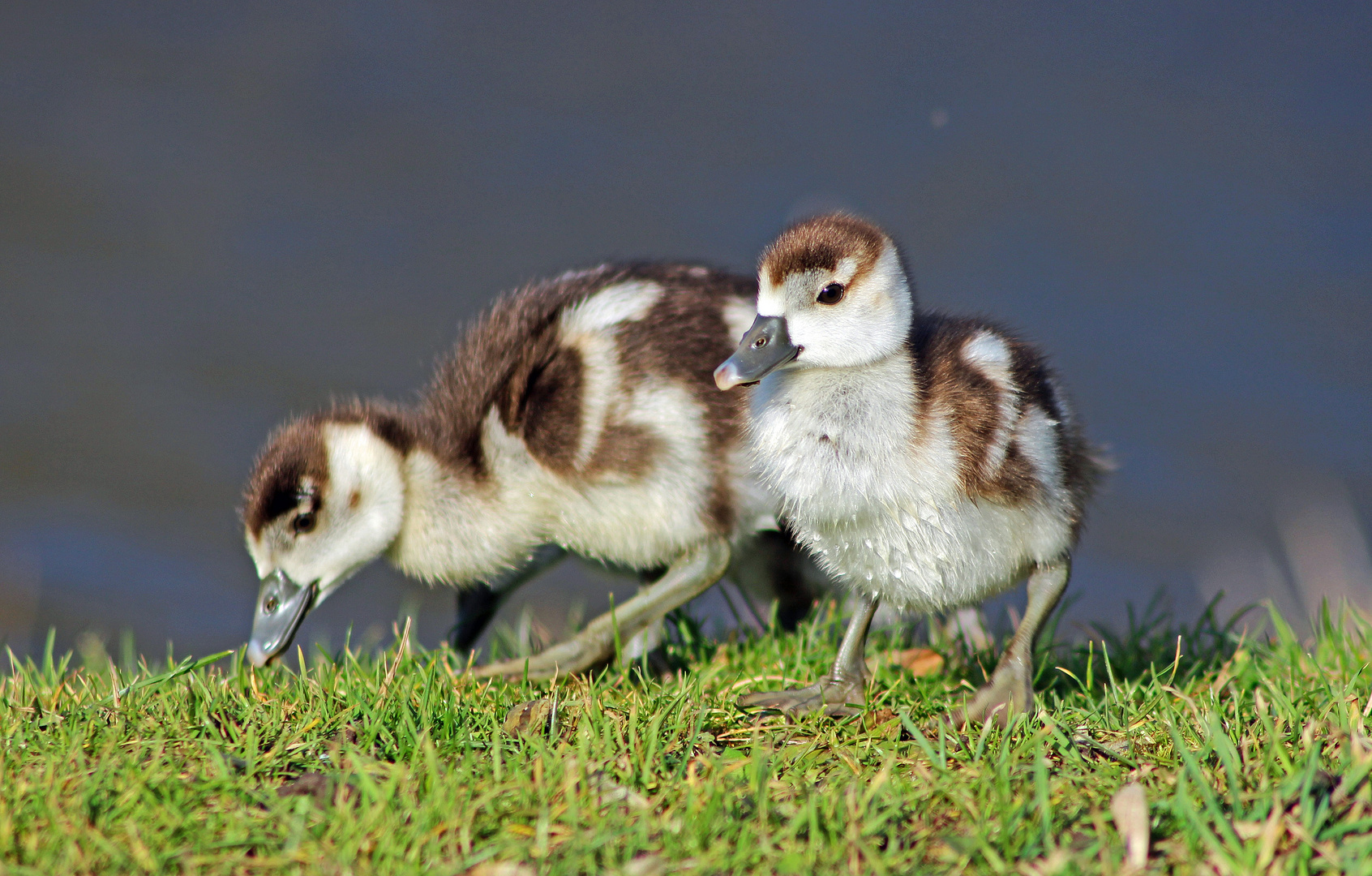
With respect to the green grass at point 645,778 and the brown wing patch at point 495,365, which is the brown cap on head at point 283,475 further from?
the green grass at point 645,778

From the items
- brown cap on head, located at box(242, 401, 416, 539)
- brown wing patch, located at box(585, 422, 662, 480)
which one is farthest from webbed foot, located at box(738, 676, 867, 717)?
brown cap on head, located at box(242, 401, 416, 539)

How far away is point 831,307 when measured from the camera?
334 cm

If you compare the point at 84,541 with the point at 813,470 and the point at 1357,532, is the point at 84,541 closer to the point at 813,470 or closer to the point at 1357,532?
the point at 813,470

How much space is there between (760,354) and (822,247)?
0.34m

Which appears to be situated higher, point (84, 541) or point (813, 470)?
point (813, 470)

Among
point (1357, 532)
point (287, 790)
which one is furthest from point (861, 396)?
point (1357, 532)

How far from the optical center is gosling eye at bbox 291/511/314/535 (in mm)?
4254

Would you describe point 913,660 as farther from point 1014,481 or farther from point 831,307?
point 831,307

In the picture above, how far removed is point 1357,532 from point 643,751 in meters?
4.68

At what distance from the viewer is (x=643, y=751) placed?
2834 mm

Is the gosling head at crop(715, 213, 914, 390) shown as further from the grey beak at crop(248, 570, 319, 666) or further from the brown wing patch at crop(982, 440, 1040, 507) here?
the grey beak at crop(248, 570, 319, 666)

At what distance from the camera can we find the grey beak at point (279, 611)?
4141 millimetres

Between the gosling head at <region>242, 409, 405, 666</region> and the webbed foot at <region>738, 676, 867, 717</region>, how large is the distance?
165 cm

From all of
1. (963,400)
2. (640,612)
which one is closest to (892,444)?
(963,400)
